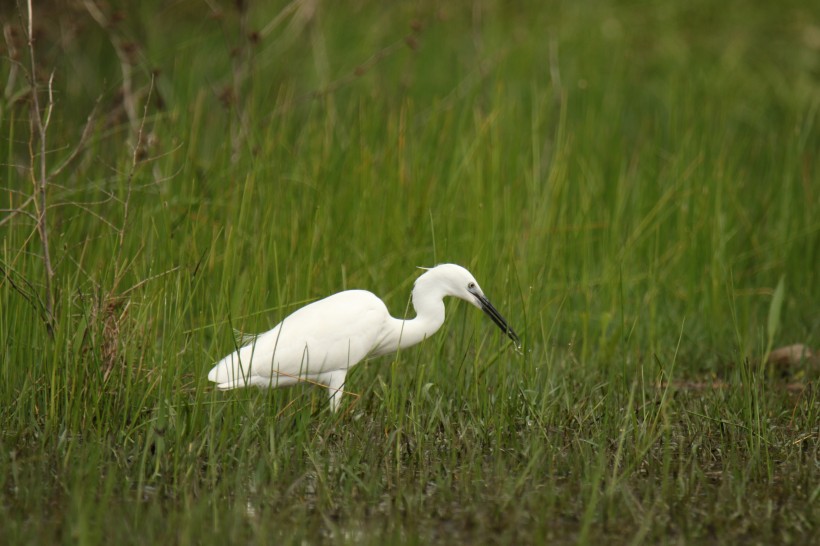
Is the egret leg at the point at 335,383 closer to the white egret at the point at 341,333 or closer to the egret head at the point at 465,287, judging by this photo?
the white egret at the point at 341,333

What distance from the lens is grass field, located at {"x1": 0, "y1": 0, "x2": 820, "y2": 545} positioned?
3.46m

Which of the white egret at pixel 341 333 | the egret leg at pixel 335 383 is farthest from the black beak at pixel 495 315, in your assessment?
the egret leg at pixel 335 383

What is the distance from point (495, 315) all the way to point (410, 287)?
113 centimetres

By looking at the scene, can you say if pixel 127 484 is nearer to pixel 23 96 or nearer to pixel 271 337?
pixel 271 337

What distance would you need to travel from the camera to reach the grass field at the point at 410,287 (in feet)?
11.4

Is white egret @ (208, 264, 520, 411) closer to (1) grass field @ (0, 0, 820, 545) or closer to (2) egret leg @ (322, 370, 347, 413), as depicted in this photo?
(2) egret leg @ (322, 370, 347, 413)

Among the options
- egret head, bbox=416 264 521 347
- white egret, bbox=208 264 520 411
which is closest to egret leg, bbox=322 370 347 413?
white egret, bbox=208 264 520 411

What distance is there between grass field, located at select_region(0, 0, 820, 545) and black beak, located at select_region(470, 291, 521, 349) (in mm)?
89

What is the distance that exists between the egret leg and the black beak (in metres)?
0.61

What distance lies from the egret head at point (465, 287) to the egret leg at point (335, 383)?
54 cm

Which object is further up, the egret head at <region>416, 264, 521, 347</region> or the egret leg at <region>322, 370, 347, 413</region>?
the egret head at <region>416, 264, 521, 347</region>

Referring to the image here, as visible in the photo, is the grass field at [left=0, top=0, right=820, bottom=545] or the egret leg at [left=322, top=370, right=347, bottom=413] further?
the egret leg at [left=322, top=370, right=347, bottom=413]

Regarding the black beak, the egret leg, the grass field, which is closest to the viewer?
the grass field

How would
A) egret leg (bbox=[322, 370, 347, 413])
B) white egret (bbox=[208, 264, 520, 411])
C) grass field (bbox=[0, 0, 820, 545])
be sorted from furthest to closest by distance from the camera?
egret leg (bbox=[322, 370, 347, 413]) → white egret (bbox=[208, 264, 520, 411]) → grass field (bbox=[0, 0, 820, 545])
